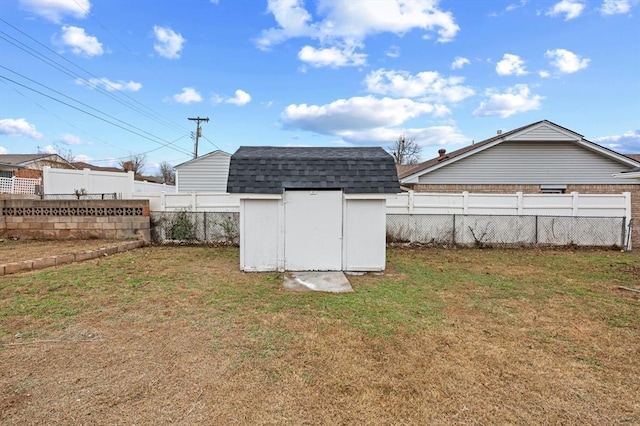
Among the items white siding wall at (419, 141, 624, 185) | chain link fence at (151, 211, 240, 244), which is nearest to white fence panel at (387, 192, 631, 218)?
white siding wall at (419, 141, 624, 185)

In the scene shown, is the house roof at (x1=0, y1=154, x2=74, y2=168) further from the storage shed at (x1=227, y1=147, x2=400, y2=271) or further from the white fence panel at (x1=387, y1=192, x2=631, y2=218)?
the white fence panel at (x1=387, y1=192, x2=631, y2=218)

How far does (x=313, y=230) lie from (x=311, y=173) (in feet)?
4.20

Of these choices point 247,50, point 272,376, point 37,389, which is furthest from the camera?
point 247,50

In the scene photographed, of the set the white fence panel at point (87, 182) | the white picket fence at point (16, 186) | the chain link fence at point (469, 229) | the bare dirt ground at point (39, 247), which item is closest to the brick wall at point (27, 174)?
the white picket fence at point (16, 186)

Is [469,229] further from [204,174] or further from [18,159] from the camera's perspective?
Answer: [18,159]

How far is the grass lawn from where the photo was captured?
2.45m

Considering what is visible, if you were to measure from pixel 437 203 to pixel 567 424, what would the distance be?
342 inches

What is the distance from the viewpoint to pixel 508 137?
41.5 feet

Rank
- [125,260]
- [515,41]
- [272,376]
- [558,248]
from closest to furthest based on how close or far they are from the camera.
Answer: [272,376]
[125,260]
[558,248]
[515,41]

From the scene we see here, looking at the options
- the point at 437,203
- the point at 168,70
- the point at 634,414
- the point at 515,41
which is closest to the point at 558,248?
the point at 437,203

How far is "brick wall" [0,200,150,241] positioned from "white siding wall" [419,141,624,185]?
11.3 metres

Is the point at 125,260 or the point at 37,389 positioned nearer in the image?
the point at 37,389

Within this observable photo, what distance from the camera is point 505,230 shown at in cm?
1043

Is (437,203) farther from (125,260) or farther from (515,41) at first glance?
(125,260)
